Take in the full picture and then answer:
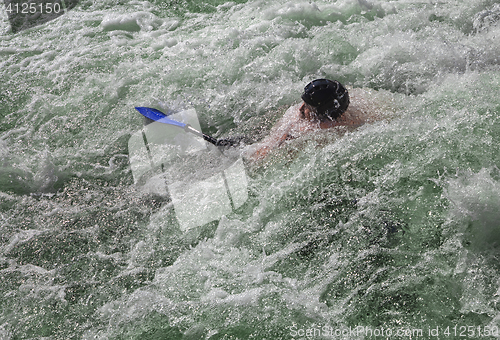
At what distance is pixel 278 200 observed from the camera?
279 cm

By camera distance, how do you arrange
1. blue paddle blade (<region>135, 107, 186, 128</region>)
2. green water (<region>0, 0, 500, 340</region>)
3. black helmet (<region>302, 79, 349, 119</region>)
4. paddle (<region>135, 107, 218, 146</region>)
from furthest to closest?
blue paddle blade (<region>135, 107, 186, 128</region>) → paddle (<region>135, 107, 218, 146</region>) → black helmet (<region>302, 79, 349, 119</region>) → green water (<region>0, 0, 500, 340</region>)

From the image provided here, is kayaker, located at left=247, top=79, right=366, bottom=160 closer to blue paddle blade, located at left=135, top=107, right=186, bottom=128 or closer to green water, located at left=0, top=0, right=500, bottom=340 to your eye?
green water, located at left=0, top=0, right=500, bottom=340

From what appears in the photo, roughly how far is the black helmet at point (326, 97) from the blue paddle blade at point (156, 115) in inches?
44.8

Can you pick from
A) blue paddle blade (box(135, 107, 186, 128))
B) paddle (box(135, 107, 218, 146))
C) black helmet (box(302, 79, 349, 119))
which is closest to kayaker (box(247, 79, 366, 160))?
black helmet (box(302, 79, 349, 119))

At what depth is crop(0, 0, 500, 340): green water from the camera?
2.28 m

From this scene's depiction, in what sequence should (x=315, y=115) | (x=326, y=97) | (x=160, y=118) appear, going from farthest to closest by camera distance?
(x=160, y=118) → (x=315, y=115) → (x=326, y=97)

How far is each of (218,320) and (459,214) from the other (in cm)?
146

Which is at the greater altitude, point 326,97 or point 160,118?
point 326,97

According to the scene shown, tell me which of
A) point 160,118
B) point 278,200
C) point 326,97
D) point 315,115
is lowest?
point 278,200

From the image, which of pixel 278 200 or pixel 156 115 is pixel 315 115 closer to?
pixel 278 200

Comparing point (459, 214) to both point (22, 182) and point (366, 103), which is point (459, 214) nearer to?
point (366, 103)

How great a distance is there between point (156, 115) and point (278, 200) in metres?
1.40

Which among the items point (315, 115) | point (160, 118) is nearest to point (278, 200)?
point (315, 115)

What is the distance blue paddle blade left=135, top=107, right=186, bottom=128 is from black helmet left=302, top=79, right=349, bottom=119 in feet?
3.74
